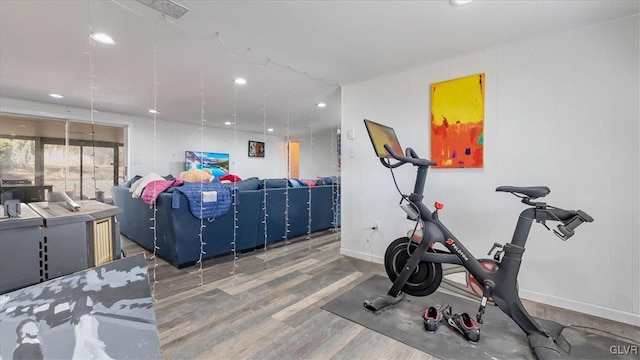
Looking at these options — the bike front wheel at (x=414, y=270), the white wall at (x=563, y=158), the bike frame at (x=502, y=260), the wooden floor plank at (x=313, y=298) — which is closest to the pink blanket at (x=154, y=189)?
the wooden floor plank at (x=313, y=298)

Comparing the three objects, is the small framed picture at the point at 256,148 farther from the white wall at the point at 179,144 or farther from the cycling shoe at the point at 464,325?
the cycling shoe at the point at 464,325

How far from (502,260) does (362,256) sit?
5.90 ft

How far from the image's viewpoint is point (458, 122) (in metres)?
2.71

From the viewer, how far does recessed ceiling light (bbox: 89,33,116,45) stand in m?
2.39

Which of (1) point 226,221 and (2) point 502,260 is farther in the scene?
(1) point 226,221

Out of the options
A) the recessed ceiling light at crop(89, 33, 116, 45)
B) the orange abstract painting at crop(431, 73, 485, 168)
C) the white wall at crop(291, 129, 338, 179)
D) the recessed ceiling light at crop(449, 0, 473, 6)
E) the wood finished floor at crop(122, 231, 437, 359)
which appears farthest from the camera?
the white wall at crop(291, 129, 338, 179)

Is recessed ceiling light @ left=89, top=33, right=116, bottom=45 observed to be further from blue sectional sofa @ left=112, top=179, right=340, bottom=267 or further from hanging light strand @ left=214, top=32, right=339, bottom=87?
blue sectional sofa @ left=112, top=179, right=340, bottom=267

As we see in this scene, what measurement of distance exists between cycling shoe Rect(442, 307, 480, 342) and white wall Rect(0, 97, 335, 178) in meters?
3.82

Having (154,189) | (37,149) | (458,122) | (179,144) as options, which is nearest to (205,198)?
(154,189)

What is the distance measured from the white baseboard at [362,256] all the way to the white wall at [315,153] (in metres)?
2.52

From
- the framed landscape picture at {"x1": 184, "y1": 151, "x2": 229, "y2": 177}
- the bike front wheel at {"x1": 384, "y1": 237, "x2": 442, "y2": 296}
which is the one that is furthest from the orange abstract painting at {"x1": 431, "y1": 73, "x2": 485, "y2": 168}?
the framed landscape picture at {"x1": 184, "y1": 151, "x2": 229, "y2": 177}

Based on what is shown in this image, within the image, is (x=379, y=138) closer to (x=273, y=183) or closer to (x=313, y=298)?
(x=313, y=298)

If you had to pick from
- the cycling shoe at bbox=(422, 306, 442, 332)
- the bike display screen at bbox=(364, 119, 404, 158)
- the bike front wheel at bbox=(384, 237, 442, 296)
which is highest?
Result: the bike display screen at bbox=(364, 119, 404, 158)

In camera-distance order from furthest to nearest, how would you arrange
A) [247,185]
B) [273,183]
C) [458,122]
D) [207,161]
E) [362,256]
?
[207,161] < [273,183] < [247,185] < [362,256] < [458,122]
